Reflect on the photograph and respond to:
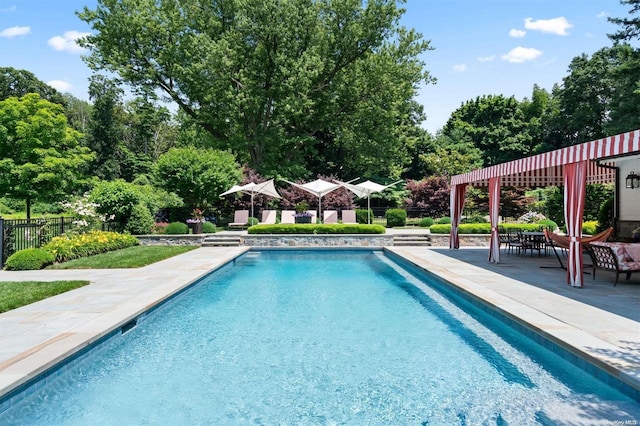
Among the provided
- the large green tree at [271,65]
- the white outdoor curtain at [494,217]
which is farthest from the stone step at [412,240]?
the large green tree at [271,65]

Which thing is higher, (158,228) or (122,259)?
(158,228)

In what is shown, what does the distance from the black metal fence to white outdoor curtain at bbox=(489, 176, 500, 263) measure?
1254 cm

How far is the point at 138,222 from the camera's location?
1797cm

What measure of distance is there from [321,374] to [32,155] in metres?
23.5

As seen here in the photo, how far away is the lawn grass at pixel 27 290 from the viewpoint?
6845mm

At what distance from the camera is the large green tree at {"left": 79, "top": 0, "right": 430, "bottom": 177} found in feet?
85.5

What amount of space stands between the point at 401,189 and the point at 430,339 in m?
28.7

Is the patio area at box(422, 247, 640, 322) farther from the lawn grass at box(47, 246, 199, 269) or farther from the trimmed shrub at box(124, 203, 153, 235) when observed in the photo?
the trimmed shrub at box(124, 203, 153, 235)

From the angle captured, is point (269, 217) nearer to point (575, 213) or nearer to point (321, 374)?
point (575, 213)

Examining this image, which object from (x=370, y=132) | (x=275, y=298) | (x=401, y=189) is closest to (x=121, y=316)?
(x=275, y=298)

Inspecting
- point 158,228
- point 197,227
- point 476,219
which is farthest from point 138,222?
point 476,219

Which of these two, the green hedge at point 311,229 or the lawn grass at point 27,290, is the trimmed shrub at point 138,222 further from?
the lawn grass at point 27,290

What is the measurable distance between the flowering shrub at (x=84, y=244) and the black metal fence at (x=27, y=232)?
0.40 meters

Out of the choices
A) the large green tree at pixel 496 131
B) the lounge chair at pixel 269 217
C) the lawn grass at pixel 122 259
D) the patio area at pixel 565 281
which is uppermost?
the large green tree at pixel 496 131
